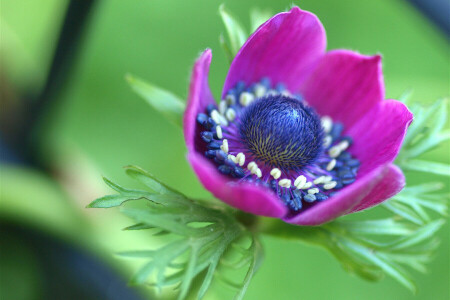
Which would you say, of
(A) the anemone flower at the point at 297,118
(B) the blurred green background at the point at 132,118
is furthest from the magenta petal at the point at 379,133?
(B) the blurred green background at the point at 132,118

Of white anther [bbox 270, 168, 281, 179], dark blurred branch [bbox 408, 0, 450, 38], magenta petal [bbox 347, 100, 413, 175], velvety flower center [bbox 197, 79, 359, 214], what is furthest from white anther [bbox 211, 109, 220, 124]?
dark blurred branch [bbox 408, 0, 450, 38]

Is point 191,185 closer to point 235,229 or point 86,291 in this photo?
point 86,291

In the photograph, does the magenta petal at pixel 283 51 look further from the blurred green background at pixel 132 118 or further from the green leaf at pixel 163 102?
the blurred green background at pixel 132 118

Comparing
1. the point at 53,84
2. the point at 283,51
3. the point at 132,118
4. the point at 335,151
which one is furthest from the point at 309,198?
the point at 132,118

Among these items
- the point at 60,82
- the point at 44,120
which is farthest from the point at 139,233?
the point at 60,82

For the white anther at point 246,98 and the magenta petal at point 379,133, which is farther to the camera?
the white anther at point 246,98

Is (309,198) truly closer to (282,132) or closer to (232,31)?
(282,132)
